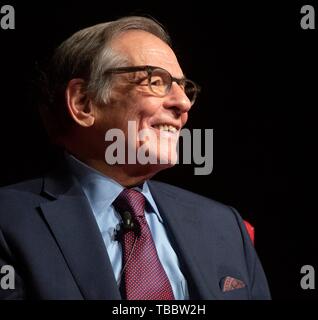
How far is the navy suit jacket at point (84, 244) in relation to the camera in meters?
1.56

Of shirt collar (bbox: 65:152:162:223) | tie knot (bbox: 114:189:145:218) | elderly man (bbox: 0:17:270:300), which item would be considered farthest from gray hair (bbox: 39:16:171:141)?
tie knot (bbox: 114:189:145:218)

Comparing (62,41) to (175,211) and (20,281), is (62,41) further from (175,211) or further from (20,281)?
(20,281)

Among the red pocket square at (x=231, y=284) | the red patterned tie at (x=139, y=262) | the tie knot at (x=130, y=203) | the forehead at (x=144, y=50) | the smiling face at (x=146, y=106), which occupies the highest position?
the forehead at (x=144, y=50)

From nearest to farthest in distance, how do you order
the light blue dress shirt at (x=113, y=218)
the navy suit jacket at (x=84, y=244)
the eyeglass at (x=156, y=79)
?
1. the navy suit jacket at (x=84, y=244)
2. the light blue dress shirt at (x=113, y=218)
3. the eyeglass at (x=156, y=79)

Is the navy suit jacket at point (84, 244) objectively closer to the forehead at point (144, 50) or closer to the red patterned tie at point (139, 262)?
the red patterned tie at point (139, 262)

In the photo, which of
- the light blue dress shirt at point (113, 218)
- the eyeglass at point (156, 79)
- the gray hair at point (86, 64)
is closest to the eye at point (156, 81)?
the eyeglass at point (156, 79)

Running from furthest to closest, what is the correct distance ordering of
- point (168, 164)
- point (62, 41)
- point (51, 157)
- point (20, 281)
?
point (51, 157) → point (62, 41) → point (168, 164) → point (20, 281)

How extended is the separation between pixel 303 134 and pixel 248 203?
0.33 metres

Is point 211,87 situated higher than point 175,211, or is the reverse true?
point 211,87

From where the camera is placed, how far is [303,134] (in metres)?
2.22

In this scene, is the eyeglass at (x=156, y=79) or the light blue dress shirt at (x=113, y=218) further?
the eyeglass at (x=156, y=79)

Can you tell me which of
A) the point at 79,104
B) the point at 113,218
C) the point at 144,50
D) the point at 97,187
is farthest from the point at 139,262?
the point at 144,50

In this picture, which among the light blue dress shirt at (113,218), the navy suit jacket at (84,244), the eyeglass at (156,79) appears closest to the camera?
the navy suit jacket at (84,244)
